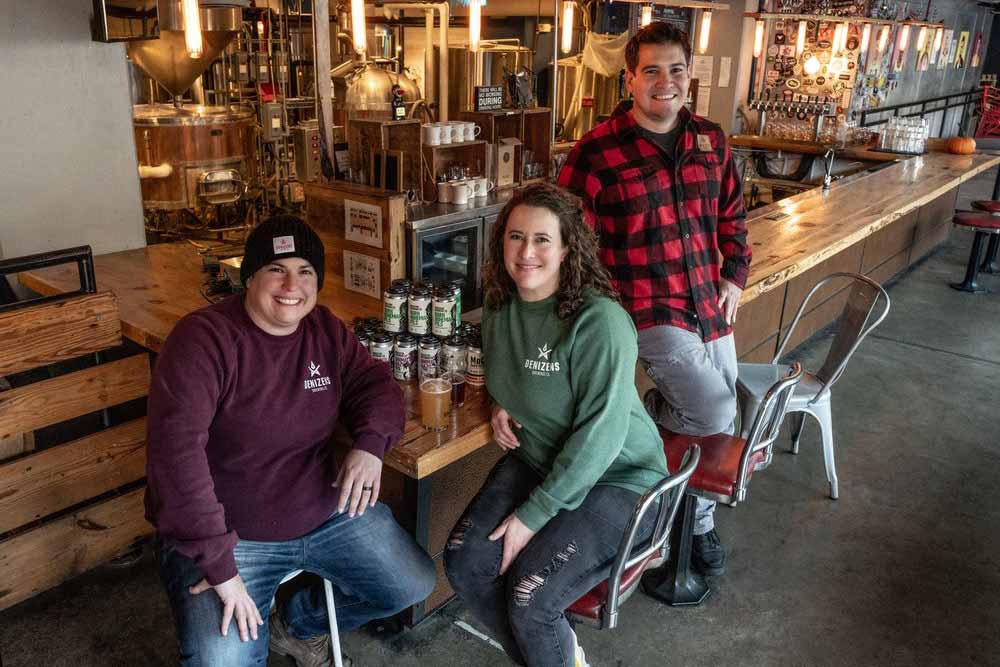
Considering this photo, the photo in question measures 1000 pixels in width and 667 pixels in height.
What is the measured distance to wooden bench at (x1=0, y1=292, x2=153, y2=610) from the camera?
2.68m

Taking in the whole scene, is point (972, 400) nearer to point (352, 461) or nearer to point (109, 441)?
point (352, 461)

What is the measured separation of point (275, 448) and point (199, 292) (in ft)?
5.21

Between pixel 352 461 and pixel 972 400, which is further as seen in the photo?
pixel 972 400

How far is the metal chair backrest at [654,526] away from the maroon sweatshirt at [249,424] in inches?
26.0

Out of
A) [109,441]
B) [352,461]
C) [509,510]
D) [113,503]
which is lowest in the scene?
[113,503]

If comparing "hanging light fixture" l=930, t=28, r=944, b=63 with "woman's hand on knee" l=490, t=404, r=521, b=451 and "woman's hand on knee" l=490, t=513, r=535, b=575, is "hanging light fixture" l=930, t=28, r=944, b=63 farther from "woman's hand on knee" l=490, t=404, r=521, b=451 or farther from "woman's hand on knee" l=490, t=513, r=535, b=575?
"woman's hand on knee" l=490, t=513, r=535, b=575

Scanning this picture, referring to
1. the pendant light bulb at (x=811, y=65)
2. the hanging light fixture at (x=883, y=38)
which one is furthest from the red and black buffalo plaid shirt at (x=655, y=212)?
the hanging light fixture at (x=883, y=38)

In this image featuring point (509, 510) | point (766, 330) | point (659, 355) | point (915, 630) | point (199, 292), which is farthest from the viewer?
point (766, 330)

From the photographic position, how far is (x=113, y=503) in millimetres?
3016

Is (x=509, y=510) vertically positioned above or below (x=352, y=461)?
below

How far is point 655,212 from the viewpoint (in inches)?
103

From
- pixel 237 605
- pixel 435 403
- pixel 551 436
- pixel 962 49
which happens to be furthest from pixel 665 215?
pixel 962 49

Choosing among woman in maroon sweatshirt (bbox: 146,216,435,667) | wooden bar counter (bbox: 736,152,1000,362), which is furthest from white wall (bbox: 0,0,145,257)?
wooden bar counter (bbox: 736,152,1000,362)

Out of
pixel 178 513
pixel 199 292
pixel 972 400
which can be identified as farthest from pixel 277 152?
pixel 178 513
